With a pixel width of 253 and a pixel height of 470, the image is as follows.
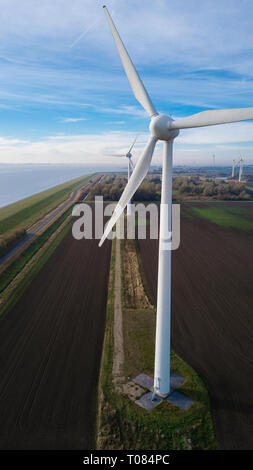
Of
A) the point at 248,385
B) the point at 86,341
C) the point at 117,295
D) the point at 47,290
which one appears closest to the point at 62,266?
the point at 47,290

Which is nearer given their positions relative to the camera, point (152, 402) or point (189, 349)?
point (152, 402)

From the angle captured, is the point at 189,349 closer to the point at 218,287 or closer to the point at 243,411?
the point at 243,411

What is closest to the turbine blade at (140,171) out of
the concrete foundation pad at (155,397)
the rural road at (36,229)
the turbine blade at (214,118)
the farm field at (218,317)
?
the turbine blade at (214,118)

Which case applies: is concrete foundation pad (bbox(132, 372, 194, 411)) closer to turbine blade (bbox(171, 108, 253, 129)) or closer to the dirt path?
the dirt path

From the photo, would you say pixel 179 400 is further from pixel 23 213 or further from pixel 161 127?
pixel 23 213

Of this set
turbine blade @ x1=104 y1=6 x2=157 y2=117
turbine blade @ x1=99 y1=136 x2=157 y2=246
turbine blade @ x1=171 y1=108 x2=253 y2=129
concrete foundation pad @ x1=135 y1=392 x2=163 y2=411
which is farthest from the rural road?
turbine blade @ x1=171 y1=108 x2=253 y2=129
